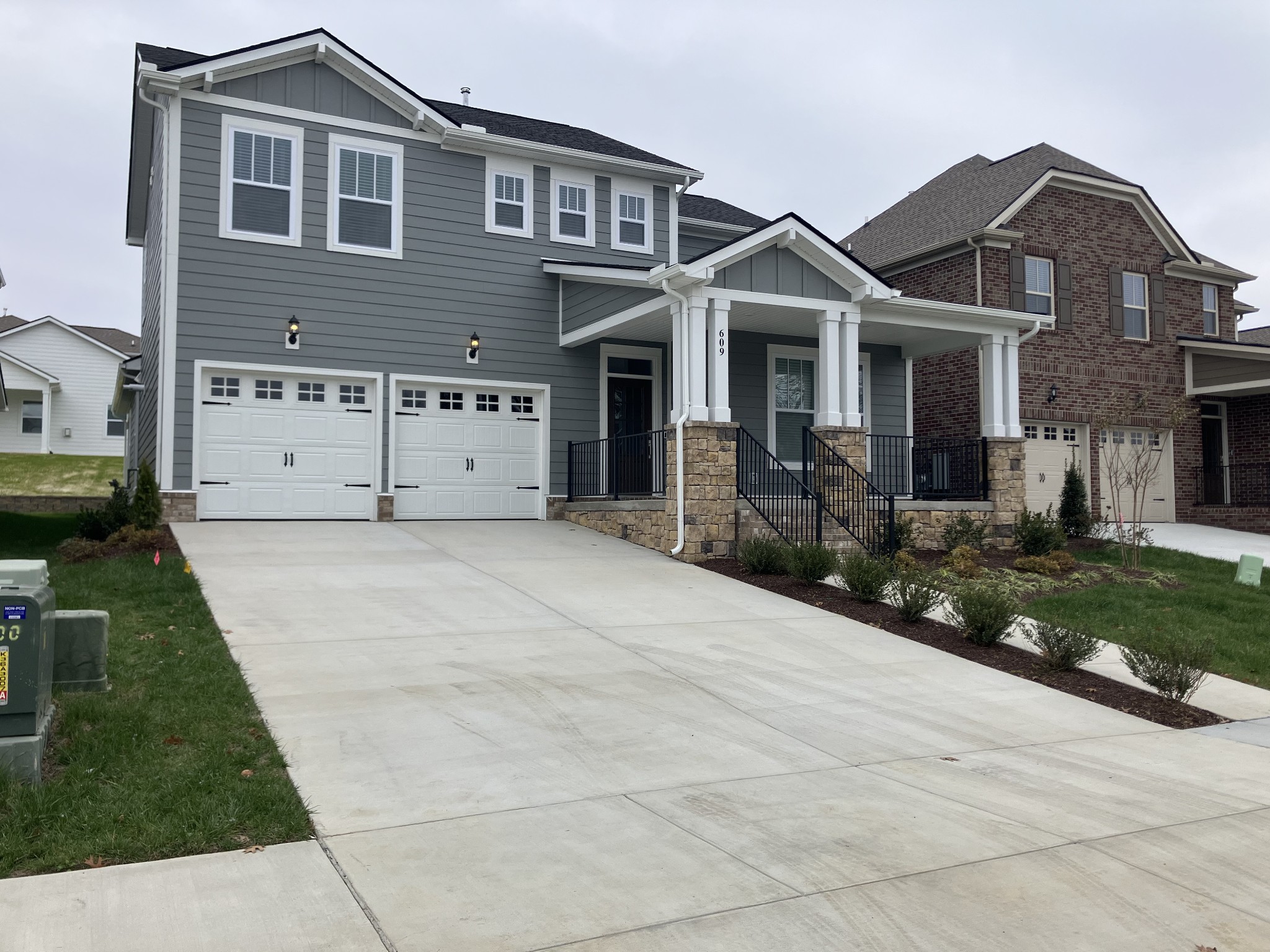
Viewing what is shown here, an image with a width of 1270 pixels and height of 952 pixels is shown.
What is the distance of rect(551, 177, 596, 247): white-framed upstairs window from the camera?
16.8m

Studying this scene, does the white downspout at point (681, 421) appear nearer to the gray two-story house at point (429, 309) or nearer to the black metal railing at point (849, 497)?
the gray two-story house at point (429, 309)

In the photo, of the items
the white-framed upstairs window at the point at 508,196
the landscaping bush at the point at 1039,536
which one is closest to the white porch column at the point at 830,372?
the landscaping bush at the point at 1039,536

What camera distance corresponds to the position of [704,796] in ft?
16.5

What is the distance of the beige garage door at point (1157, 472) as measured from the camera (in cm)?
2088

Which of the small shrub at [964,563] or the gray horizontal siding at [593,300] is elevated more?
the gray horizontal siding at [593,300]

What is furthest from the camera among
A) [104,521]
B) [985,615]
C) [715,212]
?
[715,212]

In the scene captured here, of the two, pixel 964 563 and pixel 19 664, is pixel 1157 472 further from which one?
pixel 19 664

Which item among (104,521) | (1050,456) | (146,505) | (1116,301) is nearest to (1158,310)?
(1116,301)

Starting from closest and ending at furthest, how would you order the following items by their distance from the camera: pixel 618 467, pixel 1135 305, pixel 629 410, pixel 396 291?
pixel 396 291 < pixel 618 467 < pixel 629 410 < pixel 1135 305

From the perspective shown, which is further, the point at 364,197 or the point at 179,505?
the point at 364,197

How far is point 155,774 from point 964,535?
12.2m

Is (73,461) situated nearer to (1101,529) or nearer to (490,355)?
(490,355)

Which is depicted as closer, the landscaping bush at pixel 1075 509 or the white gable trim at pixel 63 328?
the landscaping bush at pixel 1075 509

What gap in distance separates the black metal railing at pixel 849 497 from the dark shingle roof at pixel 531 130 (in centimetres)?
634
